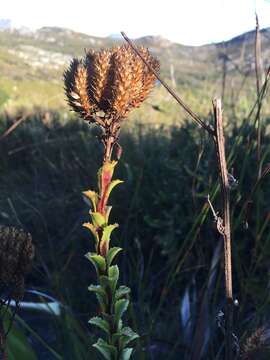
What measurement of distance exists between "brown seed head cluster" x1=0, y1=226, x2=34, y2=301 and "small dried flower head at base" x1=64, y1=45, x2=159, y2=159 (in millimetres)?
193

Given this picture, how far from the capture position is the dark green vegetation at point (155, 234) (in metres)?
1.70

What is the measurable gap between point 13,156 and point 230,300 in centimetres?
351

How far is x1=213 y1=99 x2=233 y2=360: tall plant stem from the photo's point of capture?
0.78 metres

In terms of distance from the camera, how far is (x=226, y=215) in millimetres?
847

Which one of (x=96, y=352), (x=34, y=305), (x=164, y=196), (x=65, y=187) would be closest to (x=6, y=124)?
(x=65, y=187)

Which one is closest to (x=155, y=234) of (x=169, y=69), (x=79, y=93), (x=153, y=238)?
(x=153, y=238)

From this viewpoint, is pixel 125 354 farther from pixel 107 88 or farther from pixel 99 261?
pixel 107 88

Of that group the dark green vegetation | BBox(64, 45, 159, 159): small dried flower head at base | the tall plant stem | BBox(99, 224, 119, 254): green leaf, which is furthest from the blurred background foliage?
BBox(64, 45, 159, 159): small dried flower head at base

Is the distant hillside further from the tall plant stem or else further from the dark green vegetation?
the dark green vegetation

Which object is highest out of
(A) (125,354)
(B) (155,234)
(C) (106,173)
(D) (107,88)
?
(D) (107,88)

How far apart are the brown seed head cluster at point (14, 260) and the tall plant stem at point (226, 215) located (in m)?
0.26

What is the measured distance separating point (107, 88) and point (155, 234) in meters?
2.01

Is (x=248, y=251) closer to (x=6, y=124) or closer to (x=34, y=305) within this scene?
(x=34, y=305)

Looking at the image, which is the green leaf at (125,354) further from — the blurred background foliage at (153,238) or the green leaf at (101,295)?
the blurred background foliage at (153,238)
